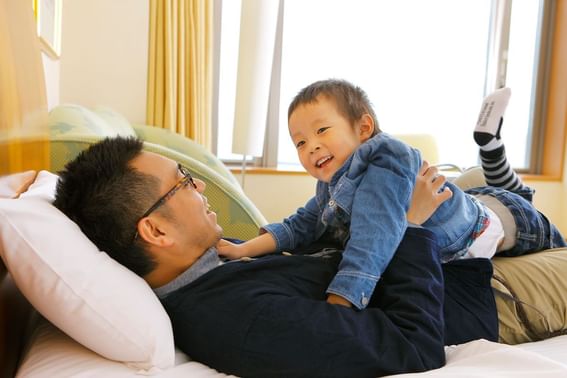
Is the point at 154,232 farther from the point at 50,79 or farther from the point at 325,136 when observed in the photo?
the point at 50,79

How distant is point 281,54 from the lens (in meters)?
4.34

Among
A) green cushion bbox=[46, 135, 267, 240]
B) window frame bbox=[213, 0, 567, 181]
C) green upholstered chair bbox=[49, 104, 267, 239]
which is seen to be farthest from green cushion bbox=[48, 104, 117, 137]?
window frame bbox=[213, 0, 567, 181]

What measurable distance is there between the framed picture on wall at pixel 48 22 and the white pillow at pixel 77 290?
1.28m

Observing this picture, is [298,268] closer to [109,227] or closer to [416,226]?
[416,226]

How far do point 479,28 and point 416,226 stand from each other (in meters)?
4.24

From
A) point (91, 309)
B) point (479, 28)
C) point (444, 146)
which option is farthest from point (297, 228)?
point (479, 28)

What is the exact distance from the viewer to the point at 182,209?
1080 millimetres

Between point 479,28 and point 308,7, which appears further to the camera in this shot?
point 479,28

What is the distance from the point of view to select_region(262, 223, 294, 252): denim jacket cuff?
1452mm

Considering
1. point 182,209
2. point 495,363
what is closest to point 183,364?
point 182,209

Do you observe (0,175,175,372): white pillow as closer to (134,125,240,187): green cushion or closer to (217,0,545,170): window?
(134,125,240,187): green cushion

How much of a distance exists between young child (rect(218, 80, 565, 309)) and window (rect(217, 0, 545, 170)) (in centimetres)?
296

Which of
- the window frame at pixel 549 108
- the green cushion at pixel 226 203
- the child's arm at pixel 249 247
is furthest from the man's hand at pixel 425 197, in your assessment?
the window frame at pixel 549 108

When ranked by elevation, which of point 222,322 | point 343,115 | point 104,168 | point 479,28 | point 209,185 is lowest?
point 222,322
